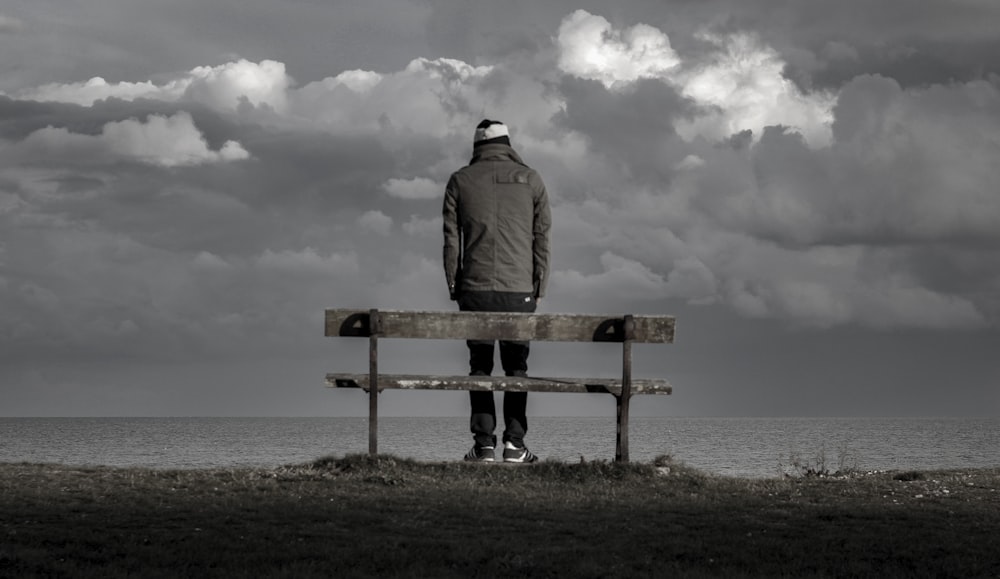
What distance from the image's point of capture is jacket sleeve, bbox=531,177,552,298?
495 inches

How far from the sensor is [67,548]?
7727 mm

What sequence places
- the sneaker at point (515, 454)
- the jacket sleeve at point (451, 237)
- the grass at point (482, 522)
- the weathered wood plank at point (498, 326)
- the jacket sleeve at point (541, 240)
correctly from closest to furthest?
the grass at point (482, 522) < the weathered wood plank at point (498, 326) < the sneaker at point (515, 454) < the jacket sleeve at point (451, 237) < the jacket sleeve at point (541, 240)

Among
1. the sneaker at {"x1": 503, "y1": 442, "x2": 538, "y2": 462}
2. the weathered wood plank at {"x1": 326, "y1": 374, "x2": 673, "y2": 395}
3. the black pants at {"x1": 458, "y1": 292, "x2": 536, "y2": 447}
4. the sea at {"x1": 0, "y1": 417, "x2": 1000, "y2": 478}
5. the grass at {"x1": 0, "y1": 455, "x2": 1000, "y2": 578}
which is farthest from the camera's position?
the sea at {"x1": 0, "y1": 417, "x2": 1000, "y2": 478}

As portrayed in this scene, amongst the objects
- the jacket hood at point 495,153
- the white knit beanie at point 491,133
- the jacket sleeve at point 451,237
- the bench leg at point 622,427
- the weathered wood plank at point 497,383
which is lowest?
the bench leg at point 622,427

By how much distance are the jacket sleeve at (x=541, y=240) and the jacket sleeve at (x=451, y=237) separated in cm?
86

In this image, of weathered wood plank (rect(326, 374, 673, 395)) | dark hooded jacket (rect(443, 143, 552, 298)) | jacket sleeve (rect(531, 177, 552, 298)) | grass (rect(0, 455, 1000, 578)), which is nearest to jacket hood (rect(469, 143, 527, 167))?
dark hooded jacket (rect(443, 143, 552, 298))

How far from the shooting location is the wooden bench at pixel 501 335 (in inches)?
459

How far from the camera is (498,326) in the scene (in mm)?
11688

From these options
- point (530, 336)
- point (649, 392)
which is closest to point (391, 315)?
point (530, 336)

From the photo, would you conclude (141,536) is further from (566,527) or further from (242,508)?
(566,527)

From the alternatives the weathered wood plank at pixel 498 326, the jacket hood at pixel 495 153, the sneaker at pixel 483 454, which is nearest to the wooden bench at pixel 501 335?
the weathered wood plank at pixel 498 326

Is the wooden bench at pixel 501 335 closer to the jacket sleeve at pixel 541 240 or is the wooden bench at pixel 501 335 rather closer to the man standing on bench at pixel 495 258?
the man standing on bench at pixel 495 258

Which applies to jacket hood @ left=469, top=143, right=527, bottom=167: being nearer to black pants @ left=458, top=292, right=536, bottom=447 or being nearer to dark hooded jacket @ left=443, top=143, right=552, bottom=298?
dark hooded jacket @ left=443, top=143, right=552, bottom=298

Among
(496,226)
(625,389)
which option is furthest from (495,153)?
(625,389)
